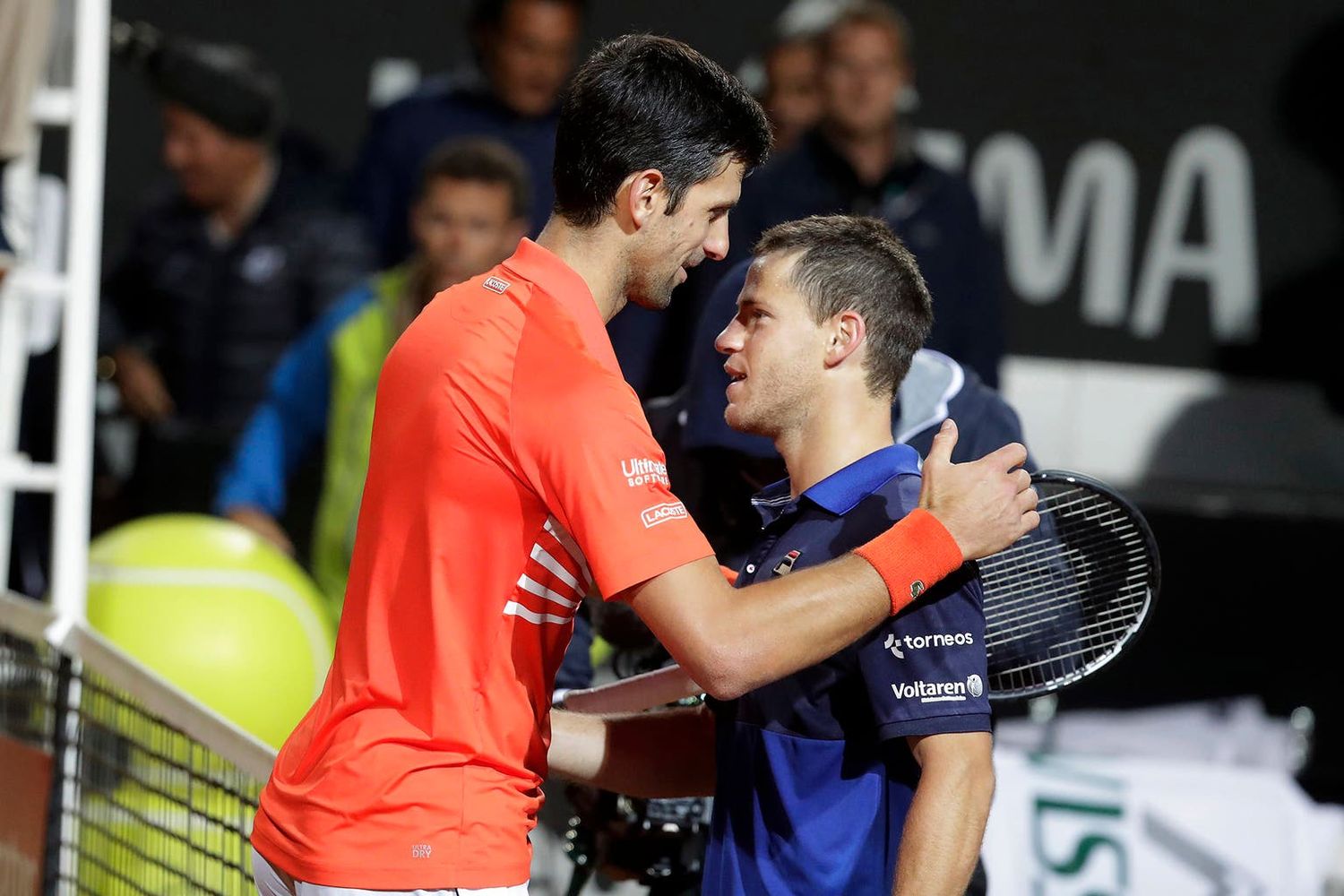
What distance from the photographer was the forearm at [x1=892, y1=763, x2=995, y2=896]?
6.51 feet

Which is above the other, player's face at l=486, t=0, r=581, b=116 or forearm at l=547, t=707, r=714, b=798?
player's face at l=486, t=0, r=581, b=116

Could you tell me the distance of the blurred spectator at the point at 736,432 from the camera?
109 inches

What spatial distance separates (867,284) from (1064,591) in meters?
0.50

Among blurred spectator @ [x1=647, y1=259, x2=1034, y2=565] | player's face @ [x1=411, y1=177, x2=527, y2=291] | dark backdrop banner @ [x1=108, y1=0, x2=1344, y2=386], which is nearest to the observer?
blurred spectator @ [x1=647, y1=259, x2=1034, y2=565]

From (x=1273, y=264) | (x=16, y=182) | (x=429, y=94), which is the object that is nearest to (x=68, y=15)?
(x=16, y=182)

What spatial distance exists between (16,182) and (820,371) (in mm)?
2631

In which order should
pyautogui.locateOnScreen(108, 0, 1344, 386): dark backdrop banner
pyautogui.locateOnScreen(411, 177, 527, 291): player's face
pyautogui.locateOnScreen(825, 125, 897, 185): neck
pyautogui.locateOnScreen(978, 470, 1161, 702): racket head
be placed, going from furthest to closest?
pyautogui.locateOnScreen(108, 0, 1344, 386): dark backdrop banner < pyautogui.locateOnScreen(825, 125, 897, 185): neck < pyautogui.locateOnScreen(411, 177, 527, 291): player's face < pyautogui.locateOnScreen(978, 470, 1161, 702): racket head

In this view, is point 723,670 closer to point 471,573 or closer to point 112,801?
point 471,573

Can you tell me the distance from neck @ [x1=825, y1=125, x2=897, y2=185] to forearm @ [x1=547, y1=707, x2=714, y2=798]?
2891mm

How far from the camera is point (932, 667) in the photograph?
2.05 meters

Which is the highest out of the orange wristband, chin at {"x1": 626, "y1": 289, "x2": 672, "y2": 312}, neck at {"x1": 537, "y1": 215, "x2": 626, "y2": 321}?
neck at {"x1": 537, "y1": 215, "x2": 626, "y2": 321}

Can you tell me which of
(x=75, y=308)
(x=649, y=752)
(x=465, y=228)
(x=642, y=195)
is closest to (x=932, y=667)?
(x=649, y=752)

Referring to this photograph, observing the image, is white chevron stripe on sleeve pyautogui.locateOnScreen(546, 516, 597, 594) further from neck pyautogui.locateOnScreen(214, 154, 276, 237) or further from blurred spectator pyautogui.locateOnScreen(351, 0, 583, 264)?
neck pyautogui.locateOnScreen(214, 154, 276, 237)

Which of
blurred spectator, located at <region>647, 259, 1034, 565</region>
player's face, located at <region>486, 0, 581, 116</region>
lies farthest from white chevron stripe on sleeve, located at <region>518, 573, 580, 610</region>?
player's face, located at <region>486, 0, 581, 116</region>
